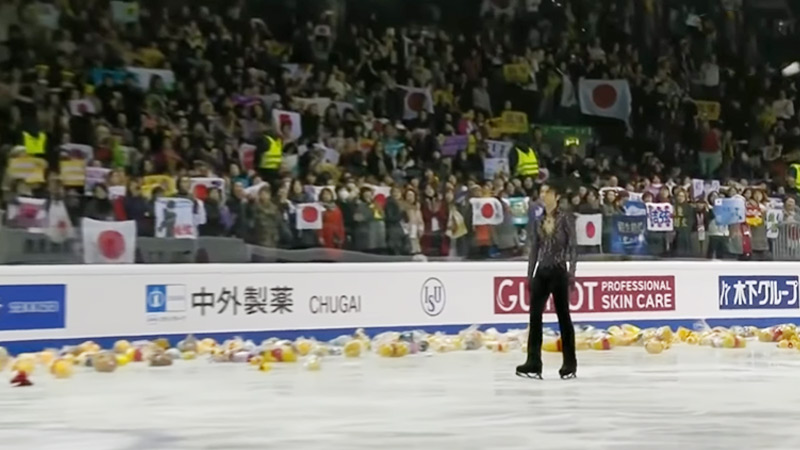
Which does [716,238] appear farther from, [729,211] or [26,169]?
[26,169]

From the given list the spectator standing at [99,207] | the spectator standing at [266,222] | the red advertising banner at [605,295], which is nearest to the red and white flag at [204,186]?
the spectator standing at [266,222]

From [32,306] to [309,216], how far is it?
3283mm

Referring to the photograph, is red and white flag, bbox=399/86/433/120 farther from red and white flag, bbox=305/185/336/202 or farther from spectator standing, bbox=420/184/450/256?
red and white flag, bbox=305/185/336/202

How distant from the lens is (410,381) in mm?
10930

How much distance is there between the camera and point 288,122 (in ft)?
56.4

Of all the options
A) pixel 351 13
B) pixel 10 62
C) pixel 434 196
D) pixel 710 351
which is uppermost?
pixel 351 13

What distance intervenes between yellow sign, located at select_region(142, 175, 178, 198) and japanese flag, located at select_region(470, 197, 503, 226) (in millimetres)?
3681

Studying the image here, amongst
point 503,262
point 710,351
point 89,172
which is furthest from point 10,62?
point 710,351

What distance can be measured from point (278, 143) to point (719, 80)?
30.6ft

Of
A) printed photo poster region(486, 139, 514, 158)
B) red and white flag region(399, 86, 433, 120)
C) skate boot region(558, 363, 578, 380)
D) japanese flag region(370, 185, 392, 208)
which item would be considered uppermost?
red and white flag region(399, 86, 433, 120)

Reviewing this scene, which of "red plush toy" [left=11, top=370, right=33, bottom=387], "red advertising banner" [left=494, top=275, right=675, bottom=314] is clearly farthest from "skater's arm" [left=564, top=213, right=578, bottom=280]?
"red advertising banner" [left=494, top=275, right=675, bottom=314]

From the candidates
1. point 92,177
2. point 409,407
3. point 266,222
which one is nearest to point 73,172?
point 92,177

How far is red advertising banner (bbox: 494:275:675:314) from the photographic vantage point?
1630 cm

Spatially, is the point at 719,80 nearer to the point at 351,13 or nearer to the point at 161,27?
the point at 351,13
